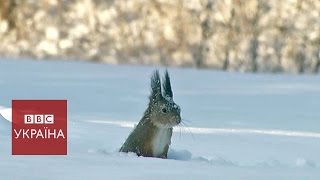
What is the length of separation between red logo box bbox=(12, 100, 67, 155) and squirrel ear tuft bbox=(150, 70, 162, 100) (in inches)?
22.0

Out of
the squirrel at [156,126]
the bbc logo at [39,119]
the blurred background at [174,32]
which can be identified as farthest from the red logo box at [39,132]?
the blurred background at [174,32]

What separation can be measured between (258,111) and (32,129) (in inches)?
243

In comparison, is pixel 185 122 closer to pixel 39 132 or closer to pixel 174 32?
pixel 39 132

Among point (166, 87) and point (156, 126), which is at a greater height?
point (166, 87)

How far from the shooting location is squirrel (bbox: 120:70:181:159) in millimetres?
5117

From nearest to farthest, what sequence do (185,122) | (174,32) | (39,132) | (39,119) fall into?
(39,132)
(39,119)
(185,122)
(174,32)

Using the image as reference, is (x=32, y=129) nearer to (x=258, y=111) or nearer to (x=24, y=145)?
(x=24, y=145)

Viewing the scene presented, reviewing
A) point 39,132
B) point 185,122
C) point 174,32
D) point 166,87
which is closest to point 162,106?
point 166,87

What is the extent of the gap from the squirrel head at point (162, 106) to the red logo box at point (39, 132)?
0.53 meters

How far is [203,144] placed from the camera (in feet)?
20.0

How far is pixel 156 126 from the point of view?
523 cm

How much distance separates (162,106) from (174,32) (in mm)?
14148

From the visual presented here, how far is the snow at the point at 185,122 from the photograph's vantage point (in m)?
3.86

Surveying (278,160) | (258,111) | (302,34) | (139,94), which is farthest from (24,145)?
(302,34)
